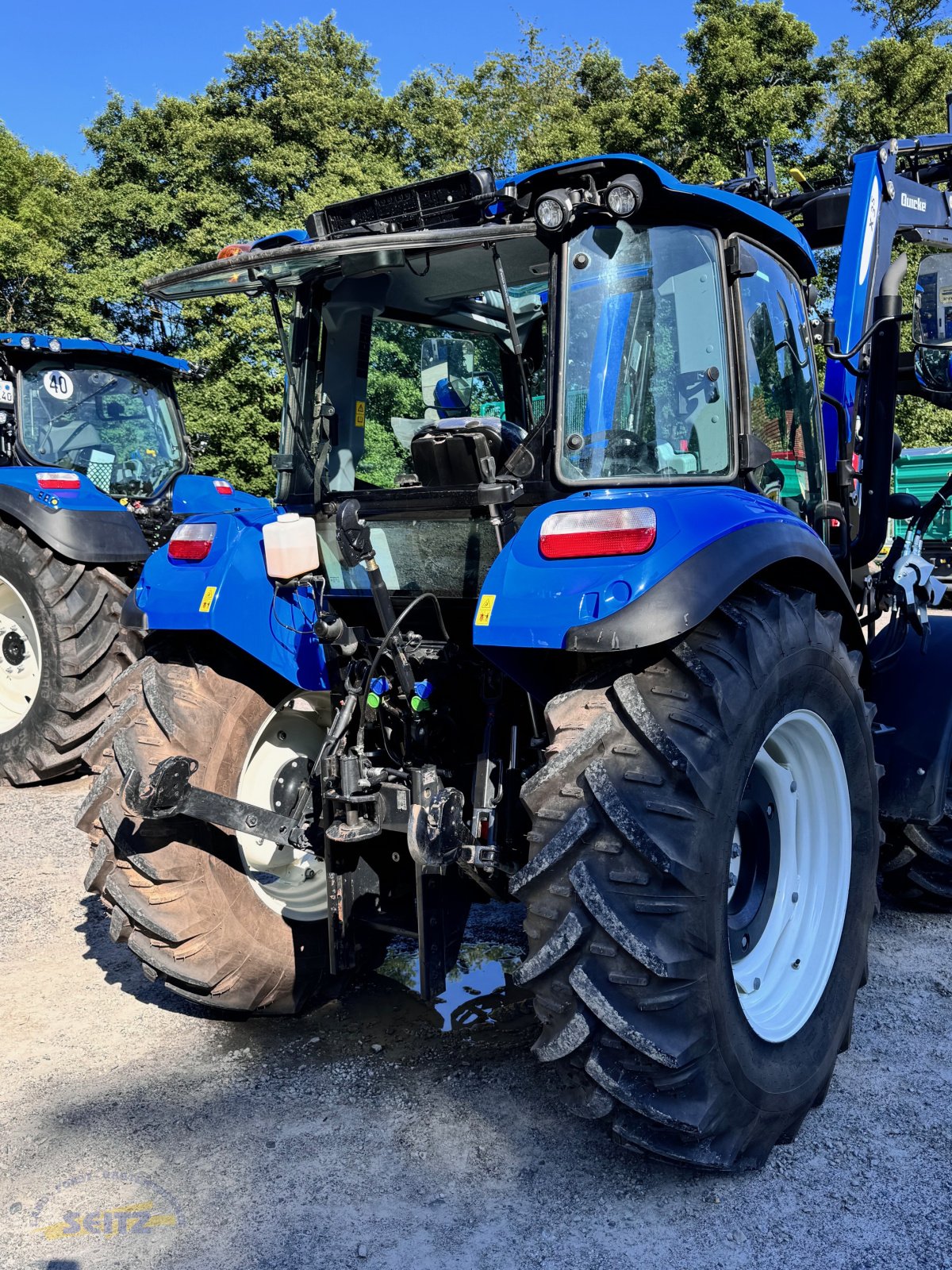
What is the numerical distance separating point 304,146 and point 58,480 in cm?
1575

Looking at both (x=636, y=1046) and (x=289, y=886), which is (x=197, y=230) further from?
(x=636, y=1046)

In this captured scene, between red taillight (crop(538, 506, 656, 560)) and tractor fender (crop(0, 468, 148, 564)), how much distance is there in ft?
15.5

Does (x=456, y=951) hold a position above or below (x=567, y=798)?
below

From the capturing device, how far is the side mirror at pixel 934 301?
10.6ft

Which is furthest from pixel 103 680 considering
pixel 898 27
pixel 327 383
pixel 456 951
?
pixel 898 27

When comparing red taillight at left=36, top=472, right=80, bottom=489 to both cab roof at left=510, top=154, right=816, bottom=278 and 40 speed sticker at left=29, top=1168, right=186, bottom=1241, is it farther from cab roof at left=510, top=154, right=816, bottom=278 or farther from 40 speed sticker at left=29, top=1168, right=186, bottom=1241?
40 speed sticker at left=29, top=1168, right=186, bottom=1241

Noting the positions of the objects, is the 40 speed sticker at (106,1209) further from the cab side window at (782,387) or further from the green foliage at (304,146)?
the green foliage at (304,146)

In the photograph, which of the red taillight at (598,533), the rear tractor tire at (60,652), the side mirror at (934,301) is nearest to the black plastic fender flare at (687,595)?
the red taillight at (598,533)

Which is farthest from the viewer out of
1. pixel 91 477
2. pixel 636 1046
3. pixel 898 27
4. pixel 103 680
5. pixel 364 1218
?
pixel 898 27

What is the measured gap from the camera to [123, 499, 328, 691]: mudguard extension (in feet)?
10.1

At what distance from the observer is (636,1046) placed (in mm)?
2131

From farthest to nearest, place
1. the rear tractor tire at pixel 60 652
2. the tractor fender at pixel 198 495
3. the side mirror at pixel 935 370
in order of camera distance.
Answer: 1. the tractor fender at pixel 198 495
2. the rear tractor tire at pixel 60 652
3. the side mirror at pixel 935 370

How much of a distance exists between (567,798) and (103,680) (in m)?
4.81

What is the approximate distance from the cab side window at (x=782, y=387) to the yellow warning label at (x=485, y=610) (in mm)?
1014
